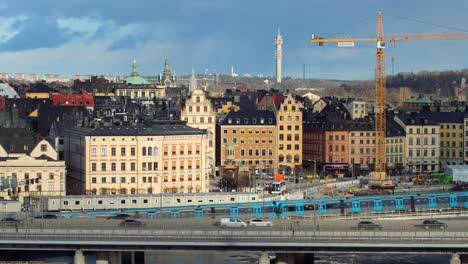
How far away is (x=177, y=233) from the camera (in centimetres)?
6122

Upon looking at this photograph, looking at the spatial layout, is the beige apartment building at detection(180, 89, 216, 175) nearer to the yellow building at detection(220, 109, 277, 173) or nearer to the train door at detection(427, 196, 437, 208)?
the yellow building at detection(220, 109, 277, 173)

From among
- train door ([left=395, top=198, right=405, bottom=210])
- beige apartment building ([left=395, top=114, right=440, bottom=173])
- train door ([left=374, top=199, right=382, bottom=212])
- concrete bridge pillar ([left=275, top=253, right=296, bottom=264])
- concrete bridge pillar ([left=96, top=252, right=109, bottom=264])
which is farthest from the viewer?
beige apartment building ([left=395, top=114, right=440, bottom=173])

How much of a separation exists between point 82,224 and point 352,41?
70872 millimetres

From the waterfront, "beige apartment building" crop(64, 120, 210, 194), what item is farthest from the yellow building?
the waterfront

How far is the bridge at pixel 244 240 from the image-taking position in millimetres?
59938

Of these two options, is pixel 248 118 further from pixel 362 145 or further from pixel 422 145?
pixel 422 145

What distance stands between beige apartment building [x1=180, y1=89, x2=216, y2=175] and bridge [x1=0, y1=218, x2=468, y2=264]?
4661 cm

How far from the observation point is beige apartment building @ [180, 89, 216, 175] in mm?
109500

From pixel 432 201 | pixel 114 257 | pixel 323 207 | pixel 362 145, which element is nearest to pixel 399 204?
pixel 432 201

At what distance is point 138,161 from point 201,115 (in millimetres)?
17292

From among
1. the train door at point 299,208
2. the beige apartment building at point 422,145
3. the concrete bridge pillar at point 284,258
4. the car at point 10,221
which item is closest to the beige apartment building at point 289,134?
the beige apartment building at point 422,145

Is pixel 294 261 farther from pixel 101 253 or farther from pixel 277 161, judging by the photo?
pixel 277 161

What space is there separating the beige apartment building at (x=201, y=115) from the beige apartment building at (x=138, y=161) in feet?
42.6

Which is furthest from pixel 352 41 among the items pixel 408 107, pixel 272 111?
pixel 408 107
